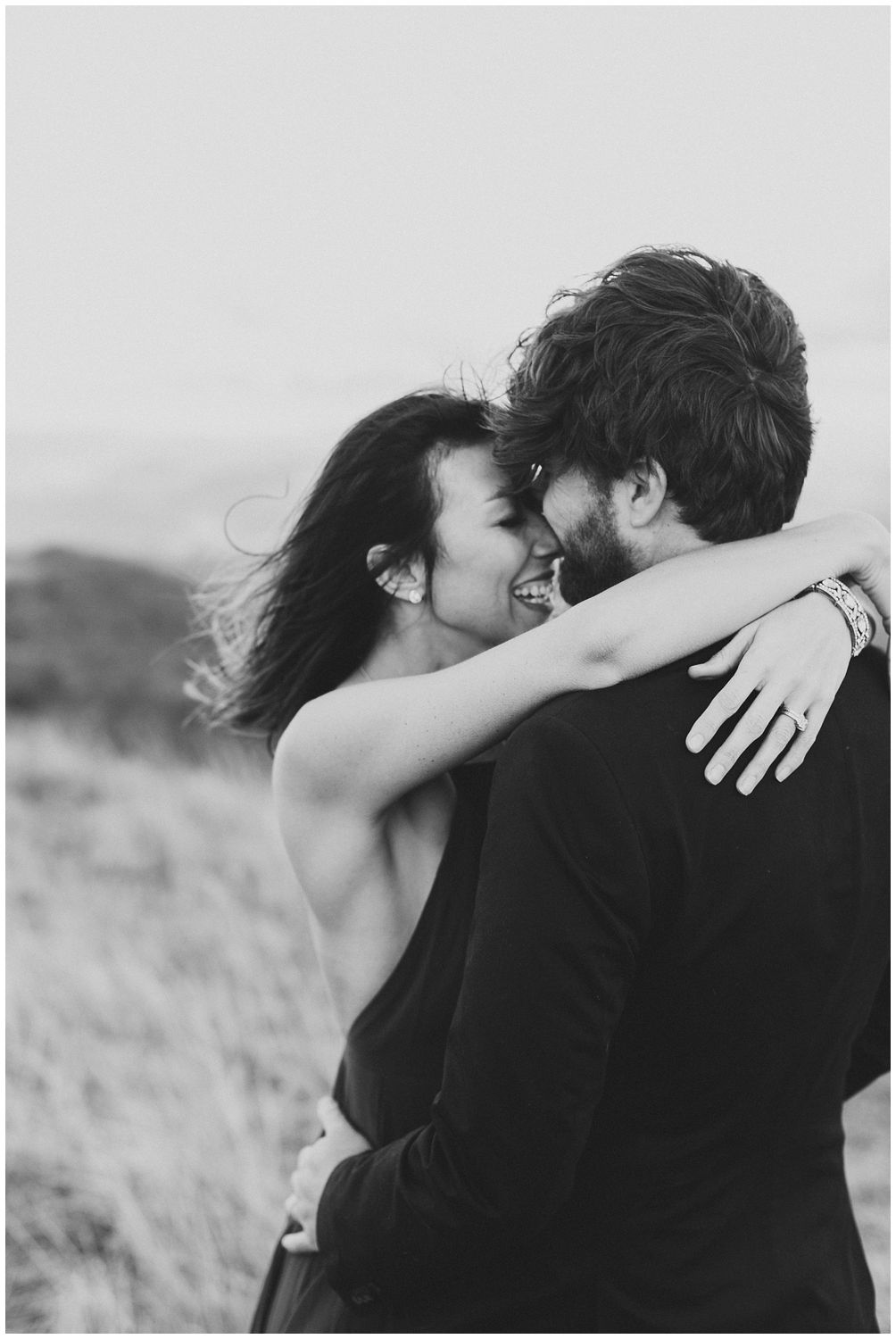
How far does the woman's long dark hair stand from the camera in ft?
7.93

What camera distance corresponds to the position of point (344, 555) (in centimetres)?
249

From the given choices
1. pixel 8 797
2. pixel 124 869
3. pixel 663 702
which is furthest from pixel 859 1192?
pixel 8 797

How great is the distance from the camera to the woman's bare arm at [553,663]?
163 cm

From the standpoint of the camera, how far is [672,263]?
1.76 metres

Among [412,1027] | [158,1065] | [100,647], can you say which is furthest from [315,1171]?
[100,647]

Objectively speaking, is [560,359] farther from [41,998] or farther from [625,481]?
[41,998]

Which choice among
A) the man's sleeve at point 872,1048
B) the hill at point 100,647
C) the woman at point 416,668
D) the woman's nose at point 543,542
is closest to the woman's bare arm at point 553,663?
the woman at point 416,668

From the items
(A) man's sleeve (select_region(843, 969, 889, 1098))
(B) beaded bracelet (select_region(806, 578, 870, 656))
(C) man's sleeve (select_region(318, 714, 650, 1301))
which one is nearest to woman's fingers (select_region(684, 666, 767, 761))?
(C) man's sleeve (select_region(318, 714, 650, 1301))

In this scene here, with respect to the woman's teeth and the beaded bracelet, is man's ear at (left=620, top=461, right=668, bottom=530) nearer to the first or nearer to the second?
the beaded bracelet

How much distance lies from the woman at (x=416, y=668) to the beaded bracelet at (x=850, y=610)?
36 mm

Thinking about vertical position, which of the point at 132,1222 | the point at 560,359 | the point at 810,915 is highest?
the point at 560,359

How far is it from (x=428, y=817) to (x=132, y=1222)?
302 cm

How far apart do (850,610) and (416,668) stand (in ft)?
3.18

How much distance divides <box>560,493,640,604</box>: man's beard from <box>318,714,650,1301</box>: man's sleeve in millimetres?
423
